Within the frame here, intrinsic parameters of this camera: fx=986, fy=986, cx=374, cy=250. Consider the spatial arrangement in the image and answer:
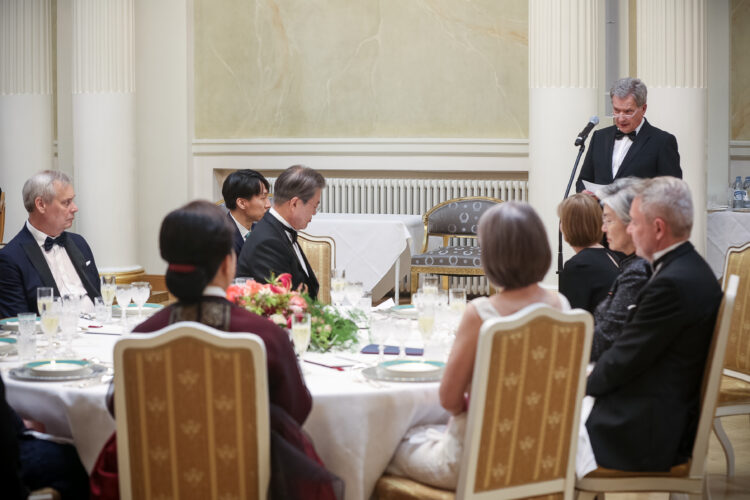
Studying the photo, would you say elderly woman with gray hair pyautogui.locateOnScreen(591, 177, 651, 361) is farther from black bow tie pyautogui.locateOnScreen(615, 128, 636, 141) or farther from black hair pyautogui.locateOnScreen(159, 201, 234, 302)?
black bow tie pyautogui.locateOnScreen(615, 128, 636, 141)

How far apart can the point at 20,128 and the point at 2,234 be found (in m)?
0.99

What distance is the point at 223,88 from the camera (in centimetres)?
933

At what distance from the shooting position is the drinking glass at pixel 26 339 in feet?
10.1

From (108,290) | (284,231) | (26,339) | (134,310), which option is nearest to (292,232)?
(284,231)

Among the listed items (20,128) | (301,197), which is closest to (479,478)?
(301,197)

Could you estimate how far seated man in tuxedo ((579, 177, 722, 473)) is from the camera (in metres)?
2.76

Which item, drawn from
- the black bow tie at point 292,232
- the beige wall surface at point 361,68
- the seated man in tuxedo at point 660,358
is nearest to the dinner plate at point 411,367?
the seated man in tuxedo at point 660,358

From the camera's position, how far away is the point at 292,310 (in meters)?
3.07

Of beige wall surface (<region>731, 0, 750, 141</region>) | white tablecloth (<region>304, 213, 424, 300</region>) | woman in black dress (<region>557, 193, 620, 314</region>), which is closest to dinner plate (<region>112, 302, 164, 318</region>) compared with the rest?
woman in black dress (<region>557, 193, 620, 314</region>)

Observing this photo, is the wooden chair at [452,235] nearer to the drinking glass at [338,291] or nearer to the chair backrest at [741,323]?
the chair backrest at [741,323]

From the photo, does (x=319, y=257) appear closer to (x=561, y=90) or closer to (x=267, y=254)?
(x=267, y=254)

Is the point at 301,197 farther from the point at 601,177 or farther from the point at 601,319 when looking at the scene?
the point at 601,177

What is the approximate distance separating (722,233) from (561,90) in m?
1.58

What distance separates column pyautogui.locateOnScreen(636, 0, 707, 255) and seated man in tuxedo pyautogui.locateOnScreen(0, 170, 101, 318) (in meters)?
4.06
